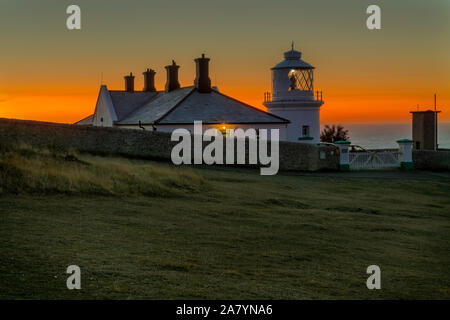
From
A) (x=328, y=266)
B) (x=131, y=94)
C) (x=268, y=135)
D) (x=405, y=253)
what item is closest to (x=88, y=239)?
(x=328, y=266)

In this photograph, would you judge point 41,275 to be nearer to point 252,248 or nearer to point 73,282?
point 73,282

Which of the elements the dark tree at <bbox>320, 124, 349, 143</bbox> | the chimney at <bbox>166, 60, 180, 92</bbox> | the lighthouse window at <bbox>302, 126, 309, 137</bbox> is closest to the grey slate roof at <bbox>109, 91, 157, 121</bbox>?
the chimney at <bbox>166, 60, 180, 92</bbox>

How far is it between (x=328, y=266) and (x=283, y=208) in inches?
278

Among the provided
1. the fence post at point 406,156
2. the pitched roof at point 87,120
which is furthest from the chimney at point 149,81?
the fence post at point 406,156

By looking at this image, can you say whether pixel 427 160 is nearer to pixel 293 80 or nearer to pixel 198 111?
pixel 293 80

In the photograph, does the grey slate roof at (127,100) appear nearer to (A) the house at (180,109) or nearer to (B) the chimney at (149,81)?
(A) the house at (180,109)

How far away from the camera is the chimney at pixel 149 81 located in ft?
167

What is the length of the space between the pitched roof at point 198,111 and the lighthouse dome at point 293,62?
12.2 ft

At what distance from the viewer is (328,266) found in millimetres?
10945

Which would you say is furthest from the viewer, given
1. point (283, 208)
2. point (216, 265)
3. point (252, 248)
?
point (283, 208)

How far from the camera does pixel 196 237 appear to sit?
1244 cm

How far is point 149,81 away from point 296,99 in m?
13.2

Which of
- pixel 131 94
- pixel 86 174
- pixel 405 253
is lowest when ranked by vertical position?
pixel 405 253

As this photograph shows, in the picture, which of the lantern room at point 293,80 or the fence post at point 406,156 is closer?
the fence post at point 406,156
